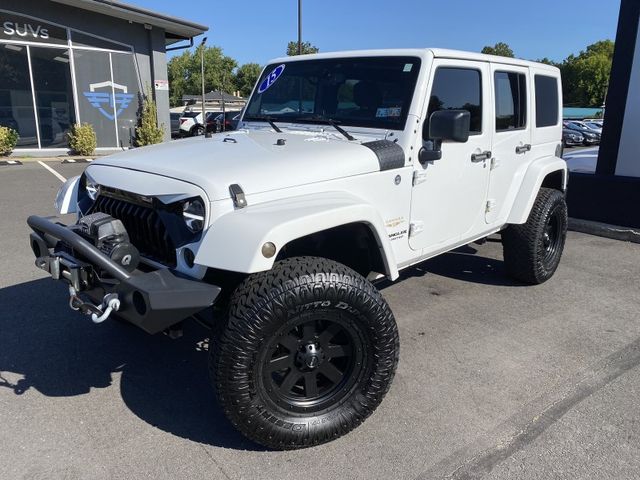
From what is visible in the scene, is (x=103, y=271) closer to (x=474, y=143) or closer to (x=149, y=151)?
(x=149, y=151)

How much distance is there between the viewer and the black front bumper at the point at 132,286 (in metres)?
2.33

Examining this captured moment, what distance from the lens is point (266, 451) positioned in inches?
105

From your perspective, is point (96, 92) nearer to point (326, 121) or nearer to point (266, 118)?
point (266, 118)

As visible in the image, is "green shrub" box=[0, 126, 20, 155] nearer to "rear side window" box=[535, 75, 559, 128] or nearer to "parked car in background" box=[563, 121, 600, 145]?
"rear side window" box=[535, 75, 559, 128]

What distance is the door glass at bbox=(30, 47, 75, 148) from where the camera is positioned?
48.0 feet

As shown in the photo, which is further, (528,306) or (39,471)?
(528,306)

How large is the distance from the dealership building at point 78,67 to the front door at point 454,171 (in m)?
13.1

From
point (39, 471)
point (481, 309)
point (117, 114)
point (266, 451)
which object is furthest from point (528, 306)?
point (117, 114)

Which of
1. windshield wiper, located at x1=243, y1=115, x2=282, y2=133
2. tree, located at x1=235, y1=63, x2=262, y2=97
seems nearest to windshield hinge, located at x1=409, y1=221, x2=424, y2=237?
windshield wiper, located at x1=243, y1=115, x2=282, y2=133

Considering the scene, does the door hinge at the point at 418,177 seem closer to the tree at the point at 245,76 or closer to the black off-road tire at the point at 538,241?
the black off-road tire at the point at 538,241

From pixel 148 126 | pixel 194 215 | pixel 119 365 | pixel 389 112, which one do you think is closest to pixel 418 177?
pixel 389 112

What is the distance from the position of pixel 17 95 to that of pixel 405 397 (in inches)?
596

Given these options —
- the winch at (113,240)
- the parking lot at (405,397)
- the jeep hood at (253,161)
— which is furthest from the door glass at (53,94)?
the winch at (113,240)

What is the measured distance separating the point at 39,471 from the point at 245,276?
1322 millimetres
